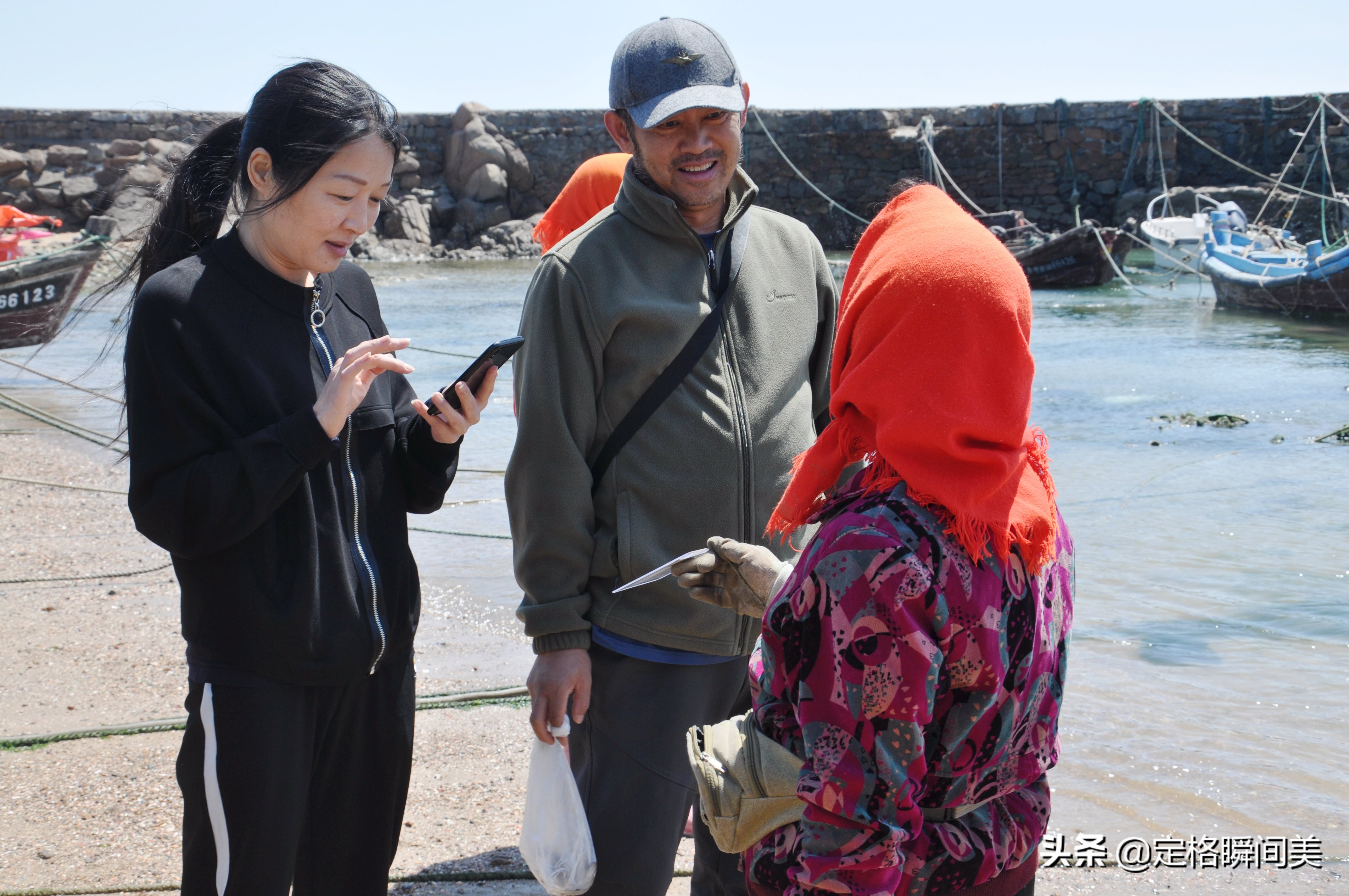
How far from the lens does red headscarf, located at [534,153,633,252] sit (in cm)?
309

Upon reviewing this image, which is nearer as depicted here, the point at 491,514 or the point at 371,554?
the point at 371,554

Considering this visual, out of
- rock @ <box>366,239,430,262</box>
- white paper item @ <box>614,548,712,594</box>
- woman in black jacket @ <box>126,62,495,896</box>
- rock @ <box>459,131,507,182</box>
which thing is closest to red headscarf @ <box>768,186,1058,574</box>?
white paper item @ <box>614,548,712,594</box>

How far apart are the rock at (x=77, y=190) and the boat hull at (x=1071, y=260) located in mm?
20775

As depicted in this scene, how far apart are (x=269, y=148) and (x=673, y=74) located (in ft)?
2.39

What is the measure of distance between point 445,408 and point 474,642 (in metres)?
2.66

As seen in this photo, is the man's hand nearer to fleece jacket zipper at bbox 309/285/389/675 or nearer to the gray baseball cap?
fleece jacket zipper at bbox 309/285/389/675

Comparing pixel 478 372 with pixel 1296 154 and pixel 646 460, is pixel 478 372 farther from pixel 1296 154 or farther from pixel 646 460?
pixel 1296 154

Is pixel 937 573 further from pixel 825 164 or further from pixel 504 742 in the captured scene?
pixel 825 164

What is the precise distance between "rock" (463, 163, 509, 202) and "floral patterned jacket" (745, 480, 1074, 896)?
96.7 ft

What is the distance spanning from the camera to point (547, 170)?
30234 millimetres

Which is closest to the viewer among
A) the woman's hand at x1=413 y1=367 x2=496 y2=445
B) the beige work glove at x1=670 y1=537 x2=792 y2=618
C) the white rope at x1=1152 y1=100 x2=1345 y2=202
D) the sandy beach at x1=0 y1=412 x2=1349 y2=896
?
the beige work glove at x1=670 y1=537 x2=792 y2=618

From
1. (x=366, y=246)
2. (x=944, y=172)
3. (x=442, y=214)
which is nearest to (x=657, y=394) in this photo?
(x=366, y=246)

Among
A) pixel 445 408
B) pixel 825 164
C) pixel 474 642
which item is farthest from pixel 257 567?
pixel 825 164

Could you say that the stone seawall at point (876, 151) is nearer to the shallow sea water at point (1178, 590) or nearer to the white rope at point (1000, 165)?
the white rope at point (1000, 165)
